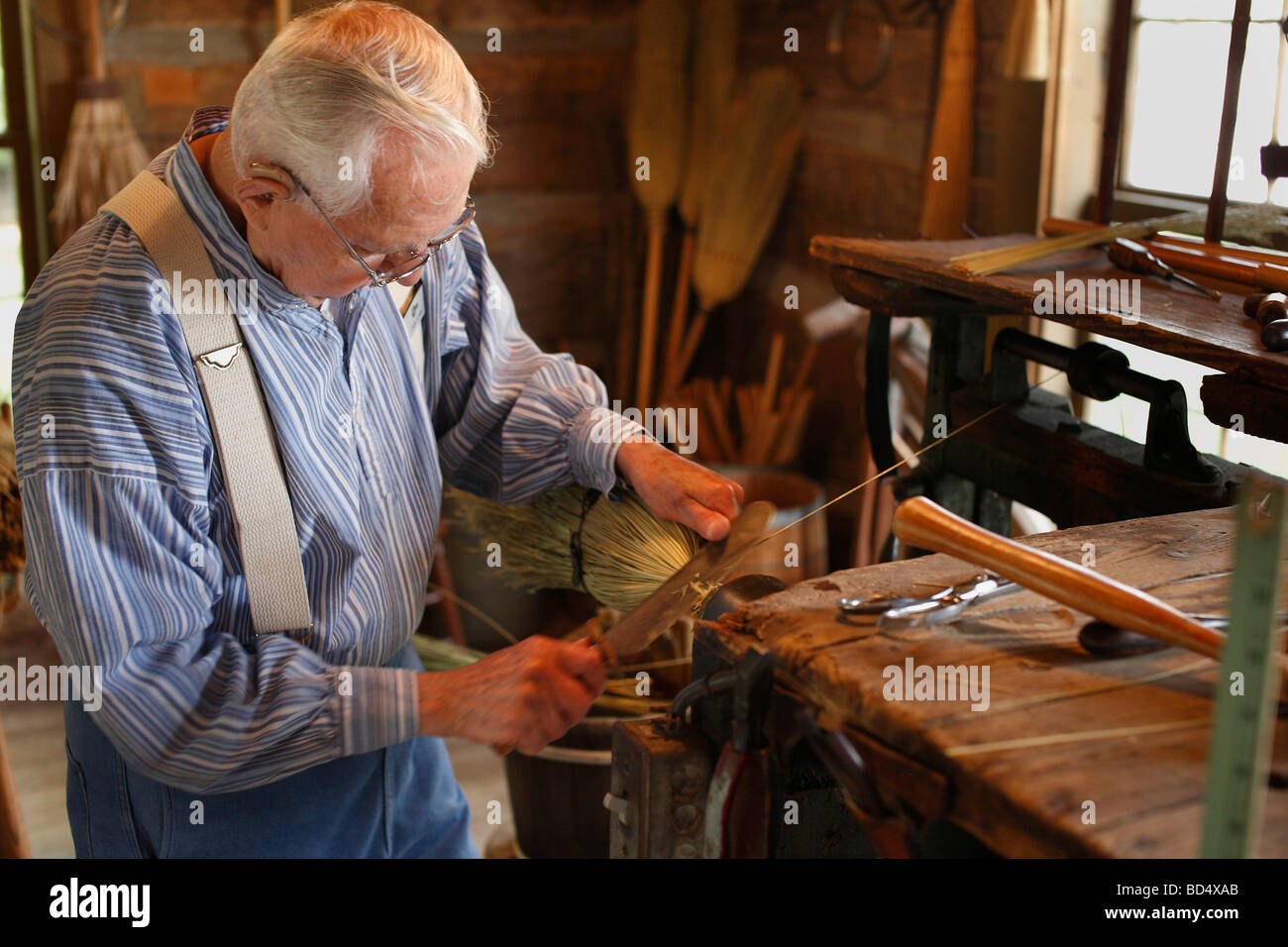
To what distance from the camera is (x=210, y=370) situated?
1346mm

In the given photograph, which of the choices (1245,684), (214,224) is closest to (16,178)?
(214,224)

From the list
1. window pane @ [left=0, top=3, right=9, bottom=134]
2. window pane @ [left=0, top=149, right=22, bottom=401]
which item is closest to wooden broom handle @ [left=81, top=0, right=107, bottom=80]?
window pane @ [left=0, top=3, right=9, bottom=134]

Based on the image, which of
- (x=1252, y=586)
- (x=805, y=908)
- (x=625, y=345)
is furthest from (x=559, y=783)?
(x=625, y=345)

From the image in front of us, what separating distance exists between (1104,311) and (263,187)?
1000 millimetres

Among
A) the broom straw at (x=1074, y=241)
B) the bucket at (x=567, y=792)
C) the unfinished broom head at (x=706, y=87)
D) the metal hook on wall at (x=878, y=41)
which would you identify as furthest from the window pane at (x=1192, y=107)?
the unfinished broom head at (x=706, y=87)

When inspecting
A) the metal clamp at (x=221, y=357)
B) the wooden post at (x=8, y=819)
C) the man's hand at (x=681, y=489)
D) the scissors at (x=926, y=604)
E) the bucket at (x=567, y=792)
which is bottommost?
the bucket at (x=567, y=792)

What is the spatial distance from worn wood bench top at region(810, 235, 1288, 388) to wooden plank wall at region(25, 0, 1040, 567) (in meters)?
0.99

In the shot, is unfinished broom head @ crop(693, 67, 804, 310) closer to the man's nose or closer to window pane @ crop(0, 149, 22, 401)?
window pane @ crop(0, 149, 22, 401)

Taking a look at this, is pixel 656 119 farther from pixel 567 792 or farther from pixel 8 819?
pixel 8 819

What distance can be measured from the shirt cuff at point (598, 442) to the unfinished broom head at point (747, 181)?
2.46 metres

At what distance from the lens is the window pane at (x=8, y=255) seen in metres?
3.62

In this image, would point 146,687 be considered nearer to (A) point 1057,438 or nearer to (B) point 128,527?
(B) point 128,527

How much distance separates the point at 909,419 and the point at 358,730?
215 centimetres

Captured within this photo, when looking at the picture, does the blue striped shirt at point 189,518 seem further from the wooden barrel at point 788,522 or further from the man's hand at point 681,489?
the wooden barrel at point 788,522
